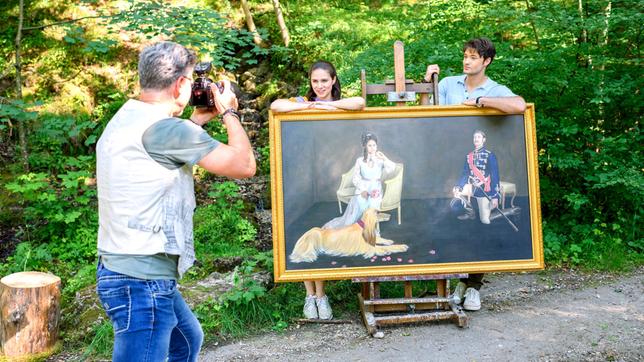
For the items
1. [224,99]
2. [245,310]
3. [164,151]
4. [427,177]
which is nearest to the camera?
[164,151]

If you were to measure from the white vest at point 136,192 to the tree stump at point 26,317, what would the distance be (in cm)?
250

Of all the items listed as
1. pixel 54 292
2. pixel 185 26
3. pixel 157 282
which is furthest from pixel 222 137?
pixel 157 282

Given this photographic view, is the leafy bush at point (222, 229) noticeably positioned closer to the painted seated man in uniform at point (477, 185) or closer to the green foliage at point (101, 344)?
the green foliage at point (101, 344)

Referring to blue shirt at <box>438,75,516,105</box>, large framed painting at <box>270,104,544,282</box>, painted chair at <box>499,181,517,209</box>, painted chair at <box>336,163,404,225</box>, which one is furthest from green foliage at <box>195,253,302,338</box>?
blue shirt at <box>438,75,516,105</box>

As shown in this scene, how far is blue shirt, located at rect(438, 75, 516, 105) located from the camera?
→ 4.29m

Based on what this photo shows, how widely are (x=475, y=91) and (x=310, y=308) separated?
84.0 inches

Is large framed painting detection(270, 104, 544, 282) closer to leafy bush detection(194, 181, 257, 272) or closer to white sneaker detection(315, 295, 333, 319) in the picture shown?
white sneaker detection(315, 295, 333, 319)

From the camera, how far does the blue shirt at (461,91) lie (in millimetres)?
4289

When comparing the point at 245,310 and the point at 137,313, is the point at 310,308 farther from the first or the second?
the point at 137,313

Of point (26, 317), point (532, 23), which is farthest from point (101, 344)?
point (532, 23)

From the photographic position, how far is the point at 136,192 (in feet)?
6.97

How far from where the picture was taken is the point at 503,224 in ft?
13.5

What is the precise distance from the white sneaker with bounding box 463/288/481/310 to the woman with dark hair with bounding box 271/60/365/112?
182 centimetres

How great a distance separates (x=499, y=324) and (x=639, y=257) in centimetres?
248
